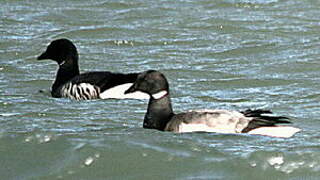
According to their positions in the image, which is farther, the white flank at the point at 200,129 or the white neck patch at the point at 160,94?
the white neck patch at the point at 160,94

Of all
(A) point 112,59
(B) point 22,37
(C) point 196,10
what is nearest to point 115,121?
(A) point 112,59

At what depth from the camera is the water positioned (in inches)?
412

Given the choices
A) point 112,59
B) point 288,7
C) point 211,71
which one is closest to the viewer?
point 211,71

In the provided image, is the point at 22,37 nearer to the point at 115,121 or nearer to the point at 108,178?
the point at 115,121

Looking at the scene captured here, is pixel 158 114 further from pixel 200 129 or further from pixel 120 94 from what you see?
pixel 120 94

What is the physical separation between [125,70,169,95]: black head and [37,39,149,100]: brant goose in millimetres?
1700

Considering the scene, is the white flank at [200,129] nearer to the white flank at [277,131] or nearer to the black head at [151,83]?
the white flank at [277,131]

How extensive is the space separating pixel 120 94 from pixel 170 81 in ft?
4.98

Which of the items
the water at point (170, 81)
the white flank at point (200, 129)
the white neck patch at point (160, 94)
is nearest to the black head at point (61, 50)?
the water at point (170, 81)

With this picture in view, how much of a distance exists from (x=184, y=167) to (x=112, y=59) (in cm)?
811

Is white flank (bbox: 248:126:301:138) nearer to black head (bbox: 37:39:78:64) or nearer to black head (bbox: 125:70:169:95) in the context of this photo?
black head (bbox: 125:70:169:95)

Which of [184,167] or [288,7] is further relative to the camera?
[288,7]

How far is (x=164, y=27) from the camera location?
20.8 m

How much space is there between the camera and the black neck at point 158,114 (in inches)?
485
